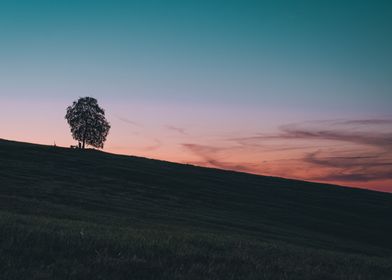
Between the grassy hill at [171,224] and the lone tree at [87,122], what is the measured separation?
813 inches

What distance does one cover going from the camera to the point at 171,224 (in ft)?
105

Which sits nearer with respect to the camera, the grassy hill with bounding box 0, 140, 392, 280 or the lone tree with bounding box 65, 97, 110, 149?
the grassy hill with bounding box 0, 140, 392, 280

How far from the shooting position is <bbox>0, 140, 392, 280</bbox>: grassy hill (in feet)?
31.9

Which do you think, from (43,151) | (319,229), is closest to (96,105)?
(43,151)

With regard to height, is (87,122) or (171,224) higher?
(87,122)

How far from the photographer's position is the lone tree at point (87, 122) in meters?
107

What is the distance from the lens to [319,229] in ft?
163

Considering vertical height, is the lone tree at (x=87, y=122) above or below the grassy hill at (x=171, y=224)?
A: above

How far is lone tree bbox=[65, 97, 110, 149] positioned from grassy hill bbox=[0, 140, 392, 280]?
2064cm

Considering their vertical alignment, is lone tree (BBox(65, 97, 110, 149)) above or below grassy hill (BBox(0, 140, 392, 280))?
above

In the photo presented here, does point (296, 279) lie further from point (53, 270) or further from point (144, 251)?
point (53, 270)

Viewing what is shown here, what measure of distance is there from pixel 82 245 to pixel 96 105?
101527 millimetres

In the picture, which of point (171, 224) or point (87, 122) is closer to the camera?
point (171, 224)

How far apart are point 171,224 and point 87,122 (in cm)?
7973
